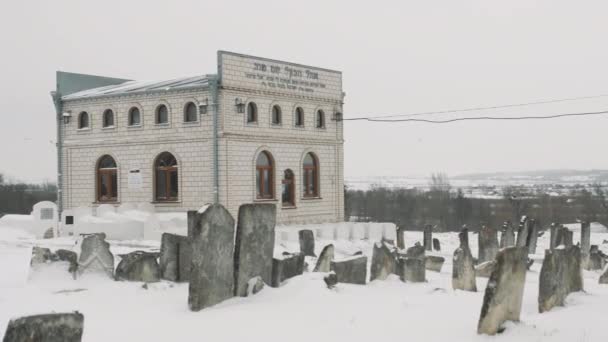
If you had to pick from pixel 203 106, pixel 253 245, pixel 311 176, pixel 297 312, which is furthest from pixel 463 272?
pixel 311 176

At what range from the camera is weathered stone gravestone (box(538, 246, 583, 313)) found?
9.68 metres

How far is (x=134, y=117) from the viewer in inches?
1073

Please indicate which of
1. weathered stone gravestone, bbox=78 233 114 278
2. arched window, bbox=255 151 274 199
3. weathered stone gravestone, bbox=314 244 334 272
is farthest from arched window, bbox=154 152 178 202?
weathered stone gravestone, bbox=78 233 114 278

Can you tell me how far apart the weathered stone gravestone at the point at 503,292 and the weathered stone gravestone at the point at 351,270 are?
4464 mm

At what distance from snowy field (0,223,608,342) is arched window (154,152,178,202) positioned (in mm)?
12868

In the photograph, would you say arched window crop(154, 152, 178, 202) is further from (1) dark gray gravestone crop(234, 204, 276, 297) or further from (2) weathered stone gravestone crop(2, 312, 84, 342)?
(2) weathered stone gravestone crop(2, 312, 84, 342)

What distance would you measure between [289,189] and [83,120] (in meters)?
9.23

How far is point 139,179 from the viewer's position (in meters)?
27.0

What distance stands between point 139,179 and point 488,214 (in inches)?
2180

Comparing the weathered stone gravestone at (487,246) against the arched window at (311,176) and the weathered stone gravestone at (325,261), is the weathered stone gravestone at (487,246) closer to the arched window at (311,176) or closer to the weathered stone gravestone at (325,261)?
the weathered stone gravestone at (325,261)

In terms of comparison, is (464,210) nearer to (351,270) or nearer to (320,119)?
(320,119)

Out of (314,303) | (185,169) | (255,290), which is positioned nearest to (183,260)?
(255,290)

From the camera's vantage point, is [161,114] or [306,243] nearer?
[306,243]

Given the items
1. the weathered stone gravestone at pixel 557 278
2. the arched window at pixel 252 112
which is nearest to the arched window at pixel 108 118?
the arched window at pixel 252 112
